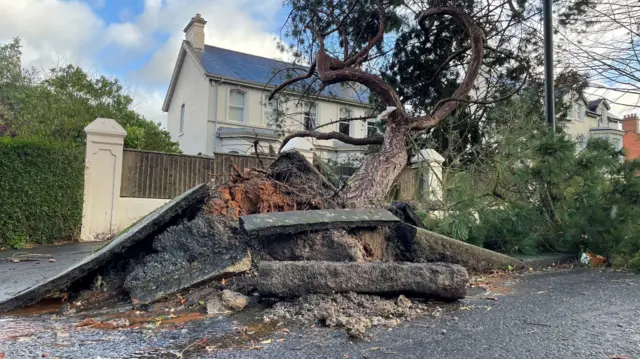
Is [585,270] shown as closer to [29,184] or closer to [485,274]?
[485,274]

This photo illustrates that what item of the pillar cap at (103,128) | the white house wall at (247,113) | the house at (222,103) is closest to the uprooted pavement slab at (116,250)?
the pillar cap at (103,128)

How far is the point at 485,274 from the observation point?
438 cm

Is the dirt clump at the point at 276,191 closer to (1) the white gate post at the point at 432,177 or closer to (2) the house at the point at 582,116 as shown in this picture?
(1) the white gate post at the point at 432,177

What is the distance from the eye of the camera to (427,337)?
2336 mm

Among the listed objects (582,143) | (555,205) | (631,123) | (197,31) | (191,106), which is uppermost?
(197,31)

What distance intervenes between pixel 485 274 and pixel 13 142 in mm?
8806

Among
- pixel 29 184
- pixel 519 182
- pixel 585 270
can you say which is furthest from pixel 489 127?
pixel 29 184

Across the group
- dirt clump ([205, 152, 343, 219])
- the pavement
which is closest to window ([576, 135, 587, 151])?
dirt clump ([205, 152, 343, 219])

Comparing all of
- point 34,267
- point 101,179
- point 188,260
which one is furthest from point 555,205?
point 101,179

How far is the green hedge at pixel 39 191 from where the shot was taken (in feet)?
26.5

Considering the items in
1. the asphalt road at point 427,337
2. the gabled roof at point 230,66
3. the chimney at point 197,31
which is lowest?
the asphalt road at point 427,337

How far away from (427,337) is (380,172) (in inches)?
118

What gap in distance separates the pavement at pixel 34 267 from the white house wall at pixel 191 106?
38.4 feet

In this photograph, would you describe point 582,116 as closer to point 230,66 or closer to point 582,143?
point 230,66
